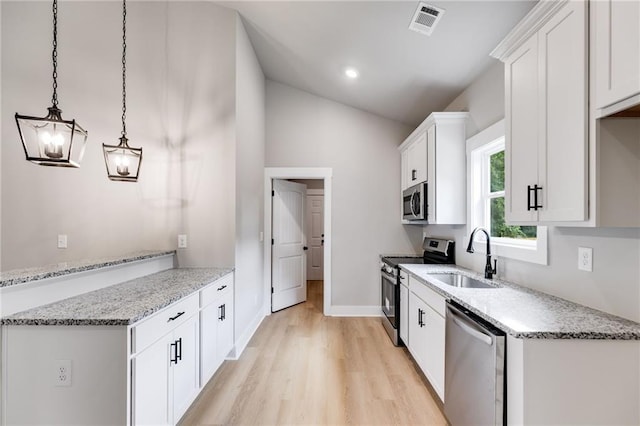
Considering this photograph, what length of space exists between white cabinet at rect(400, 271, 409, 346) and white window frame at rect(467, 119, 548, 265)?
78 cm

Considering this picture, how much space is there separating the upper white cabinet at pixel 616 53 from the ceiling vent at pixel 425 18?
3.82ft

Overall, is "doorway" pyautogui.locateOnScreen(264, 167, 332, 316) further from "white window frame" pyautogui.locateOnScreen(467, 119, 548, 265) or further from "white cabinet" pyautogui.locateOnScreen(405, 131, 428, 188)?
"white window frame" pyautogui.locateOnScreen(467, 119, 548, 265)

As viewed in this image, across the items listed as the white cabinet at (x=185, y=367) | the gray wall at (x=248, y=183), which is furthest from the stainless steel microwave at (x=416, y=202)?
the white cabinet at (x=185, y=367)

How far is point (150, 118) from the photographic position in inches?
116

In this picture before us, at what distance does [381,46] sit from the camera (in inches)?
111

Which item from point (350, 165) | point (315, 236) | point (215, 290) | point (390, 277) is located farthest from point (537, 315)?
point (315, 236)

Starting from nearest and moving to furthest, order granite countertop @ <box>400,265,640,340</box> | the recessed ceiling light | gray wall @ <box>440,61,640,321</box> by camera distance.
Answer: granite countertop @ <box>400,265,640,340</box>
gray wall @ <box>440,61,640,321</box>
the recessed ceiling light

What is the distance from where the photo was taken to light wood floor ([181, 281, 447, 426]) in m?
2.15

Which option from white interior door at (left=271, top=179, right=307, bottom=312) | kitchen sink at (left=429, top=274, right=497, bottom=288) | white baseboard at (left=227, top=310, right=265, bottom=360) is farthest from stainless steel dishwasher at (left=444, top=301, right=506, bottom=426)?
white interior door at (left=271, top=179, right=307, bottom=312)

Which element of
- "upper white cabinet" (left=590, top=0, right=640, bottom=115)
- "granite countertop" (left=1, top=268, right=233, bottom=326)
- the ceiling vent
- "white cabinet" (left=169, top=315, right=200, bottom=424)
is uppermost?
the ceiling vent

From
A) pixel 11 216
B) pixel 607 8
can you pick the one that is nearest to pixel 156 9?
pixel 11 216

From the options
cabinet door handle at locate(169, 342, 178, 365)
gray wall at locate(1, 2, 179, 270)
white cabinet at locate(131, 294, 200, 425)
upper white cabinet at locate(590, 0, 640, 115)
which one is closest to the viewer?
upper white cabinet at locate(590, 0, 640, 115)

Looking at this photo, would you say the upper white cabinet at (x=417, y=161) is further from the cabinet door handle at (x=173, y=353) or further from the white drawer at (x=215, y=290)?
the cabinet door handle at (x=173, y=353)

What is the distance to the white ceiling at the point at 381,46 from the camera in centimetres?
227
